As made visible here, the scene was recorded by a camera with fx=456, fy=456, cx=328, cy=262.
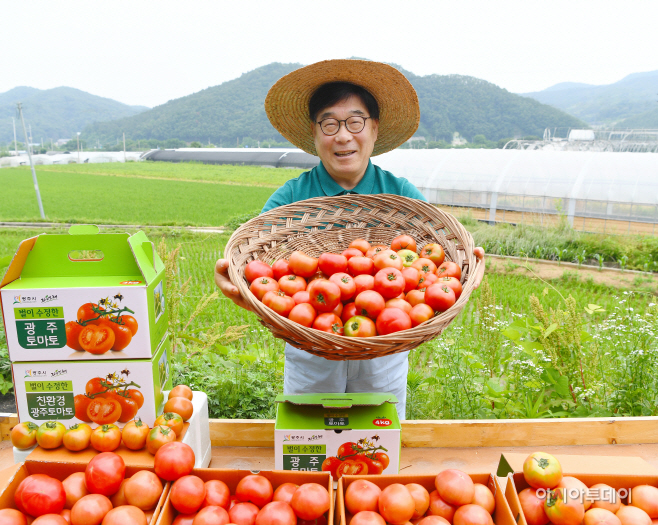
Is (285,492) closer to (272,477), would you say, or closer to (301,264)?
(272,477)

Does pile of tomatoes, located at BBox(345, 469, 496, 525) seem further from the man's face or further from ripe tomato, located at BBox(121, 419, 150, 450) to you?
the man's face

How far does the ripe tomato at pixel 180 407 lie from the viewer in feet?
4.75

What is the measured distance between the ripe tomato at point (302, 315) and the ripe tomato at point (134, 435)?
56 cm

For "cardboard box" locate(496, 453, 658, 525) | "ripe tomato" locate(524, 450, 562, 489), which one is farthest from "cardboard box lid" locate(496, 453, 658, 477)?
"ripe tomato" locate(524, 450, 562, 489)

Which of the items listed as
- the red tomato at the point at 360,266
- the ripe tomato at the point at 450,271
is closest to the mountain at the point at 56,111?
the red tomato at the point at 360,266

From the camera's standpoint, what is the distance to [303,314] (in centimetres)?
152

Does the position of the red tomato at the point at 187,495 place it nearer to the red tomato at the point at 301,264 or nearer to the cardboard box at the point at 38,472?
the cardboard box at the point at 38,472

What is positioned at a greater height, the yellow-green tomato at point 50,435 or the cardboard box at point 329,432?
the yellow-green tomato at point 50,435

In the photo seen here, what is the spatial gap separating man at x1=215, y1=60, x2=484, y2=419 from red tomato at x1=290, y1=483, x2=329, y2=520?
796 mm

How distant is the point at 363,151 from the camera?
6.48 feet

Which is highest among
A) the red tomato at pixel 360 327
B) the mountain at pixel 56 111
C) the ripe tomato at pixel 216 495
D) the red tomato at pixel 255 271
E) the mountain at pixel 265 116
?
the mountain at pixel 56 111

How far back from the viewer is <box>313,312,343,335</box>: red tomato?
151 centimetres

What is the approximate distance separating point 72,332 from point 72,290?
131 millimetres

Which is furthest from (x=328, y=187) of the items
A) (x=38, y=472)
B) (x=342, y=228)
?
(x=38, y=472)
